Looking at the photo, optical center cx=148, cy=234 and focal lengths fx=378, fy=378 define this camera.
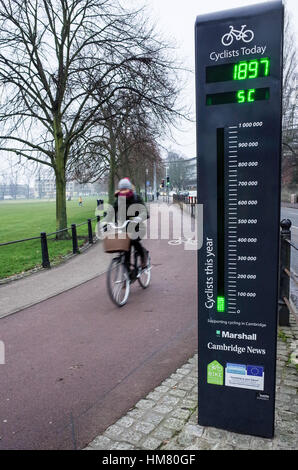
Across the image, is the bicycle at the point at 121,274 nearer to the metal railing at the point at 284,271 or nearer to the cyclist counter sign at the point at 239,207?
the metal railing at the point at 284,271

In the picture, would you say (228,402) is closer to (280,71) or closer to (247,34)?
(280,71)

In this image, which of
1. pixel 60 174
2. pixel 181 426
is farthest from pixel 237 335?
pixel 60 174

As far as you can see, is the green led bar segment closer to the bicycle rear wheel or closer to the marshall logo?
the marshall logo

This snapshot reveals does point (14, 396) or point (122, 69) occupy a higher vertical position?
point (122, 69)

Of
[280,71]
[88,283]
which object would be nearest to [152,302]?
[88,283]

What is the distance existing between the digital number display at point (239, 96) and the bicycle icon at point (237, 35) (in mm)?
311

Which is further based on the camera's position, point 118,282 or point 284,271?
point 118,282

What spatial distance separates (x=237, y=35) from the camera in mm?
2439

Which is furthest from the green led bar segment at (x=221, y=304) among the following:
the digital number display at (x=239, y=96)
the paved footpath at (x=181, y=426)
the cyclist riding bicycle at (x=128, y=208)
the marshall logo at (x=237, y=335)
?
the cyclist riding bicycle at (x=128, y=208)

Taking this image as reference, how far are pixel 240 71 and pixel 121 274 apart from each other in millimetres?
4638

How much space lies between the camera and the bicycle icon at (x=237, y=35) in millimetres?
2410

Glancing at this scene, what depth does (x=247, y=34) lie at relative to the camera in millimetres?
2414

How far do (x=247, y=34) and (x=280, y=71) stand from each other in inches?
12.6

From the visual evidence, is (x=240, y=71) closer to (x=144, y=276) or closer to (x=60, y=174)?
(x=144, y=276)
